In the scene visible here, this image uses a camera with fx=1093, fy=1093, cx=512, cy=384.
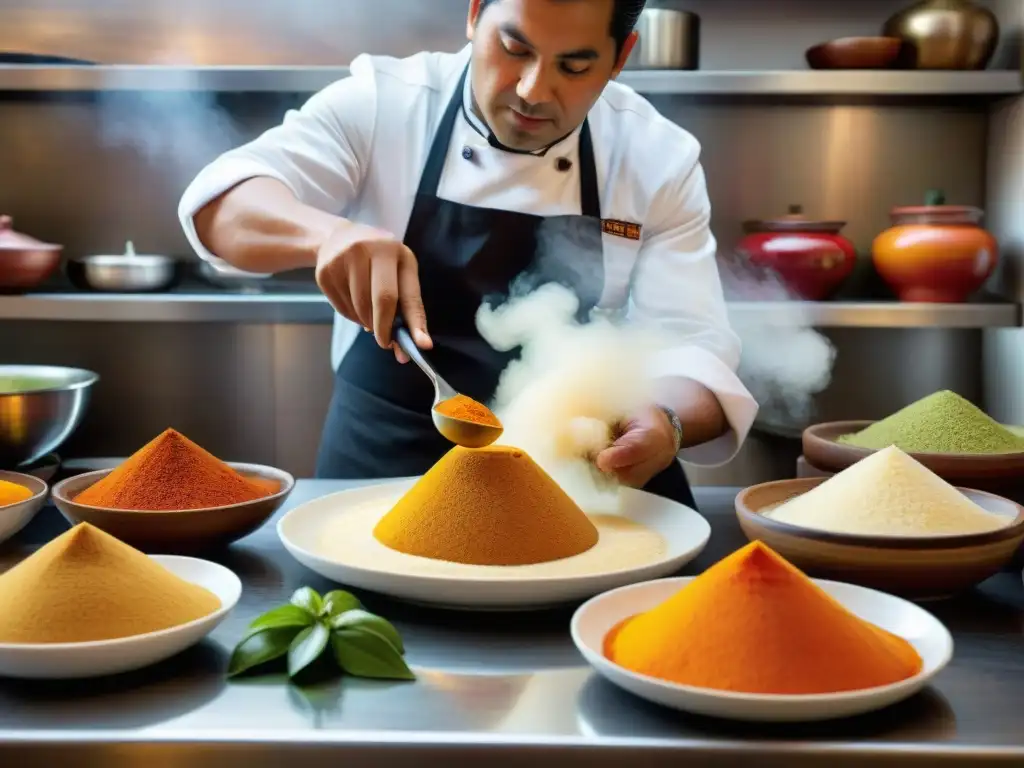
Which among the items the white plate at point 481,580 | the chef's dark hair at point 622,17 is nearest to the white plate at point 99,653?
the white plate at point 481,580

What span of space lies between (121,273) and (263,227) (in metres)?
1.48

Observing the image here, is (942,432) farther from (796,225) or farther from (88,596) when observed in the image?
(796,225)

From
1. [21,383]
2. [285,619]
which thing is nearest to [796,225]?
[21,383]

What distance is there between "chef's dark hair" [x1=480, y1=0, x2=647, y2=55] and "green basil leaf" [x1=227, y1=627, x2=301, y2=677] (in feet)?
3.72

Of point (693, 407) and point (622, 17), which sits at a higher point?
point (622, 17)

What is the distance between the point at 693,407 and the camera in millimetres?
1826

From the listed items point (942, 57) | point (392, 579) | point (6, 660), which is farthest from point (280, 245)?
point (942, 57)

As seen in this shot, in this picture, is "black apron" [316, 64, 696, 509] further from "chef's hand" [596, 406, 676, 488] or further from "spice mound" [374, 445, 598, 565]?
"spice mound" [374, 445, 598, 565]

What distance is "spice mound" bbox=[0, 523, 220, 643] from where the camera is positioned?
94 cm

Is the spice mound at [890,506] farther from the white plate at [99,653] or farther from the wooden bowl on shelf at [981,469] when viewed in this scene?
the white plate at [99,653]

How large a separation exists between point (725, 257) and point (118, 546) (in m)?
2.57

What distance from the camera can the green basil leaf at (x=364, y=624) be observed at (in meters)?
0.98

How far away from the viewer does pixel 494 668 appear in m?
1.00

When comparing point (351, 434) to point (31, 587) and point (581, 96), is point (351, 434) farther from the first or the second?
point (31, 587)
